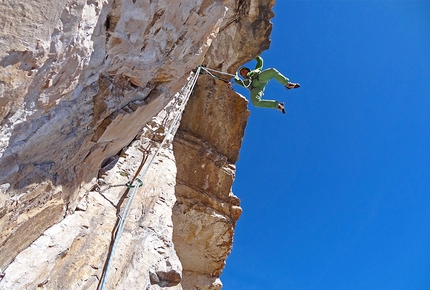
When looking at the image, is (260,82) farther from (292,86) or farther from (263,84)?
(292,86)

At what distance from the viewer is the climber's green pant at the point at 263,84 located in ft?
22.8

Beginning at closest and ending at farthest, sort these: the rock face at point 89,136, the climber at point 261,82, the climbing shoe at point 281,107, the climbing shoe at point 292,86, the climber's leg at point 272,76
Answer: the rock face at point 89,136
the climbing shoe at point 292,86
the climber's leg at point 272,76
the climber at point 261,82
the climbing shoe at point 281,107

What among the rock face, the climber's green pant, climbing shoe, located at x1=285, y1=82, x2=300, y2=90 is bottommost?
the rock face

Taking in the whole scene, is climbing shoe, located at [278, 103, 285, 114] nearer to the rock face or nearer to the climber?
the climber

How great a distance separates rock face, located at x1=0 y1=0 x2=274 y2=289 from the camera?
6.68 feet

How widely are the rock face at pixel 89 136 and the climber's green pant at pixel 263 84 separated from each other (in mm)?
2328

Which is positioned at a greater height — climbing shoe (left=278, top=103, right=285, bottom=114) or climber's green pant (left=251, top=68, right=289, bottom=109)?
climber's green pant (left=251, top=68, right=289, bottom=109)

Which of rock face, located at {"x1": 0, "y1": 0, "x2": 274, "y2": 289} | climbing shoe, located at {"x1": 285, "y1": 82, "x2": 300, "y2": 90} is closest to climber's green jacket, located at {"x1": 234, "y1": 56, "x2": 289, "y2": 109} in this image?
climbing shoe, located at {"x1": 285, "y1": 82, "x2": 300, "y2": 90}

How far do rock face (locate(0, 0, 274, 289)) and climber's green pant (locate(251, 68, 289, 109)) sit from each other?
2328mm

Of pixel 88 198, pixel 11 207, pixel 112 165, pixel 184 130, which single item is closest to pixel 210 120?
pixel 184 130

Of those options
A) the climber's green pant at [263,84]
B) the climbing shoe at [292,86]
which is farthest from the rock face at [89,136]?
the climbing shoe at [292,86]

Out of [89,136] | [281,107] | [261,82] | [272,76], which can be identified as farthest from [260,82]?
[89,136]

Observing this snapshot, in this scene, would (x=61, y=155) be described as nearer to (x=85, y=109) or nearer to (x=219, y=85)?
(x=85, y=109)

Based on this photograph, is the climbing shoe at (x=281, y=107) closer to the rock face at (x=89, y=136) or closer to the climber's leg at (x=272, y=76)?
the climber's leg at (x=272, y=76)
